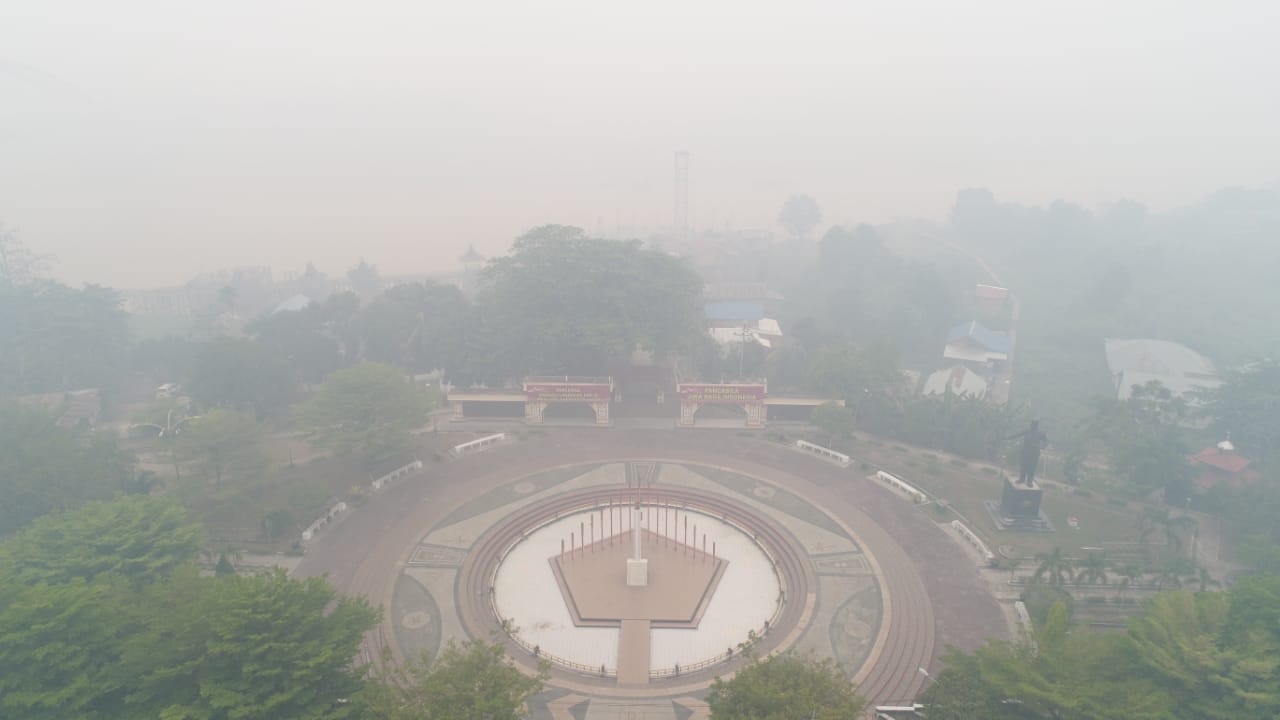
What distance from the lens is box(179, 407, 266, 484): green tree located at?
32562 mm

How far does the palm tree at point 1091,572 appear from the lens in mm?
27672

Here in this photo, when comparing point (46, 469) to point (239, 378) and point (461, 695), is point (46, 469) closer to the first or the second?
point (239, 378)

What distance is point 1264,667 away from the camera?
55.6 feet

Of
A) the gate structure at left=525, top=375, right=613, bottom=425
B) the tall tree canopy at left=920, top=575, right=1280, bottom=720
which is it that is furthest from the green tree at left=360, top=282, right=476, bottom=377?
the tall tree canopy at left=920, top=575, right=1280, bottom=720

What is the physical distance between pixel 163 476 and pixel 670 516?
27.3 metres

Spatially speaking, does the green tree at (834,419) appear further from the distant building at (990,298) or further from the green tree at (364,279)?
the green tree at (364,279)

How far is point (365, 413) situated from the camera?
36.4 m

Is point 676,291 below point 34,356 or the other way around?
the other way around

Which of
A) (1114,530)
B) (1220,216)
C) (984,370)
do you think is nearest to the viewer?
(1114,530)

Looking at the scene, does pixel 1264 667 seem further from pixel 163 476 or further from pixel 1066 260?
pixel 1066 260

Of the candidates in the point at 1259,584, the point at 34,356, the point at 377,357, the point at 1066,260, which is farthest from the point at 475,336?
the point at 1066,260

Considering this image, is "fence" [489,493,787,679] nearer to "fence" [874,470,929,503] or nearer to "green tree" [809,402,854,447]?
"fence" [874,470,929,503]

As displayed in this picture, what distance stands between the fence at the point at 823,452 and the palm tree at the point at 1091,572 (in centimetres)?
1304

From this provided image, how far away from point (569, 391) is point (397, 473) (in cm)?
1190
